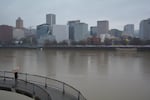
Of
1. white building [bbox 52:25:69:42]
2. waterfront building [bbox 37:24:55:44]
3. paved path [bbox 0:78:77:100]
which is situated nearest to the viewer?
paved path [bbox 0:78:77:100]

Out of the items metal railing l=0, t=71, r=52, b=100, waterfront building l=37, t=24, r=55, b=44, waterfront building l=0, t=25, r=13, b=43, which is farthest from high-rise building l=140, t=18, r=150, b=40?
metal railing l=0, t=71, r=52, b=100

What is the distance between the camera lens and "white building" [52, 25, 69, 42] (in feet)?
421

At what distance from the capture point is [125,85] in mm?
16750

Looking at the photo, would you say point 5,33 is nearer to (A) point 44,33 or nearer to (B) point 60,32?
(A) point 44,33

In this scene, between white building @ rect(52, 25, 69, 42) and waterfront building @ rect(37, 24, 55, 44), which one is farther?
white building @ rect(52, 25, 69, 42)

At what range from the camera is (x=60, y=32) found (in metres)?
131

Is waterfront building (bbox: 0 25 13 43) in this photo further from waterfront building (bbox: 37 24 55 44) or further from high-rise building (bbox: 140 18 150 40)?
high-rise building (bbox: 140 18 150 40)

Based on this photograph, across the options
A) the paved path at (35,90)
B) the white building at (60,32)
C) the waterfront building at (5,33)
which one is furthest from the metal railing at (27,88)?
the waterfront building at (5,33)

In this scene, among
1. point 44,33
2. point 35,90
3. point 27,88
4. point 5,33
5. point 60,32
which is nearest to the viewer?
point 35,90

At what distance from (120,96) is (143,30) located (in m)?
122

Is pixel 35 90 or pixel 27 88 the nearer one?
pixel 35 90

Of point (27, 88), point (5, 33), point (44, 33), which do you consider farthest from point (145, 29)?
point (27, 88)

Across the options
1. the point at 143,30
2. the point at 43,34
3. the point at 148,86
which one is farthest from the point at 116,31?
the point at 148,86

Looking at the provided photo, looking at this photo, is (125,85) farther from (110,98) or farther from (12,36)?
(12,36)
